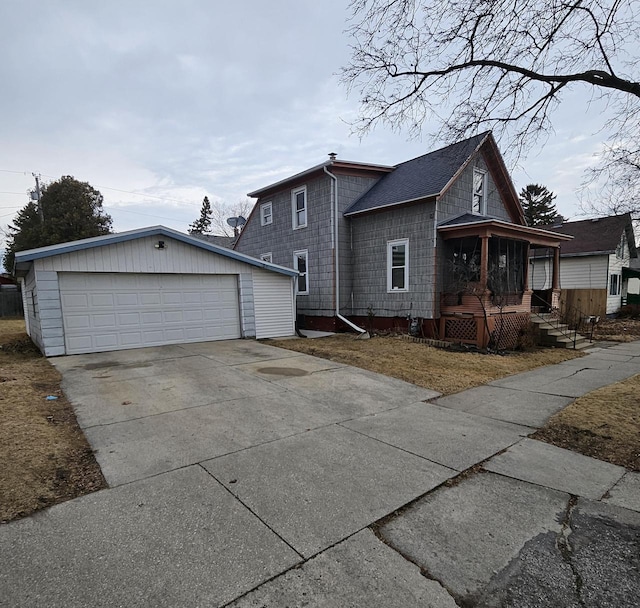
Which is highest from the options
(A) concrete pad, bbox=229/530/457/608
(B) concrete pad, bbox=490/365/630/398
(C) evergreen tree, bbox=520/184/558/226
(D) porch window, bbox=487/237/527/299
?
(C) evergreen tree, bbox=520/184/558/226

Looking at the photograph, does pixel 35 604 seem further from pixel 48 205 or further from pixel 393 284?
pixel 48 205

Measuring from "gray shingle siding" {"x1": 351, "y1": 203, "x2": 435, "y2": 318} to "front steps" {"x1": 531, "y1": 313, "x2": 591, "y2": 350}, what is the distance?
381 centimetres

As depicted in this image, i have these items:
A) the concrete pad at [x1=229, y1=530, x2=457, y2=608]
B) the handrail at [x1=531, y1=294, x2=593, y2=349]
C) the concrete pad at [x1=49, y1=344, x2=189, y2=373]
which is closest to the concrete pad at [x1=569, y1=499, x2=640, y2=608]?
the concrete pad at [x1=229, y1=530, x2=457, y2=608]

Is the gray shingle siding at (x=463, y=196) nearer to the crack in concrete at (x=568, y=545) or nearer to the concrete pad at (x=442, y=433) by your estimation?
the concrete pad at (x=442, y=433)

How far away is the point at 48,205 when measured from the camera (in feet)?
79.3

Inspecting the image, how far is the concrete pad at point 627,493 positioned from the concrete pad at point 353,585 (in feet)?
6.67

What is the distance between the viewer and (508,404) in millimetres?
5641

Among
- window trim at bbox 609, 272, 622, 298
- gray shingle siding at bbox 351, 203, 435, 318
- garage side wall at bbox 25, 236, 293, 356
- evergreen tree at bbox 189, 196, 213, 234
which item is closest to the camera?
garage side wall at bbox 25, 236, 293, 356

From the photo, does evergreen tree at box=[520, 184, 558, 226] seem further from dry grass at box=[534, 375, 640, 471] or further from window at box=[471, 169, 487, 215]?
dry grass at box=[534, 375, 640, 471]

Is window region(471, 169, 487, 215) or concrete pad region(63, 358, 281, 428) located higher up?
window region(471, 169, 487, 215)

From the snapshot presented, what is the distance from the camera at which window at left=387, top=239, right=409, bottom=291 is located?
12.3 m

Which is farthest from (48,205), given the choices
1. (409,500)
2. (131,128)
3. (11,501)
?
(409,500)

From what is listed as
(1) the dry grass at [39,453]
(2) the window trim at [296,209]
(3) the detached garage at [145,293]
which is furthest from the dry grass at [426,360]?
(2) the window trim at [296,209]

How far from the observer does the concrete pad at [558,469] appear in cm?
322
